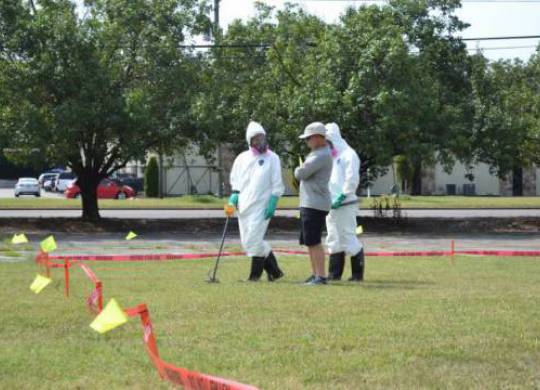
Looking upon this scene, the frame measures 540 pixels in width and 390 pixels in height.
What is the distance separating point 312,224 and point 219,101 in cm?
1535

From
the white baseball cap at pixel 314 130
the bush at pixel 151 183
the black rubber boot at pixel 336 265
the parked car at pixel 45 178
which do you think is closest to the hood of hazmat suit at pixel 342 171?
the white baseball cap at pixel 314 130

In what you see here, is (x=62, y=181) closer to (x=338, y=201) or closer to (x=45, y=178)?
(x=45, y=178)

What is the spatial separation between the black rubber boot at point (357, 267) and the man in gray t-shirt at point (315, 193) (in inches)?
25.4

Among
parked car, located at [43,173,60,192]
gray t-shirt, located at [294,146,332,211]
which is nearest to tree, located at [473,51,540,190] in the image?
gray t-shirt, located at [294,146,332,211]

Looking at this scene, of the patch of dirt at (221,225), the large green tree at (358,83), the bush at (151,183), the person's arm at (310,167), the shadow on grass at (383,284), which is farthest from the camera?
the bush at (151,183)

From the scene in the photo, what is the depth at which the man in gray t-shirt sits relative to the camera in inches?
447

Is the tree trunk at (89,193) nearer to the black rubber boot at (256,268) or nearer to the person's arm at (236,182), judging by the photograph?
the person's arm at (236,182)

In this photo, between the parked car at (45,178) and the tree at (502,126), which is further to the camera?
the parked car at (45,178)

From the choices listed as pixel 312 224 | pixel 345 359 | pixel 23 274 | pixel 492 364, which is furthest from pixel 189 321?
pixel 23 274

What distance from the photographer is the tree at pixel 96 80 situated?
2467cm

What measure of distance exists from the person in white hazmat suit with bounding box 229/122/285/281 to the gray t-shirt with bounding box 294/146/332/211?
438 mm

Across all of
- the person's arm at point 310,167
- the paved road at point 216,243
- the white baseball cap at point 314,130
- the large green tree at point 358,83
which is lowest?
the paved road at point 216,243

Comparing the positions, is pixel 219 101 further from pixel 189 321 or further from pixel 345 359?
pixel 345 359

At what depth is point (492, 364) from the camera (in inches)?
235
